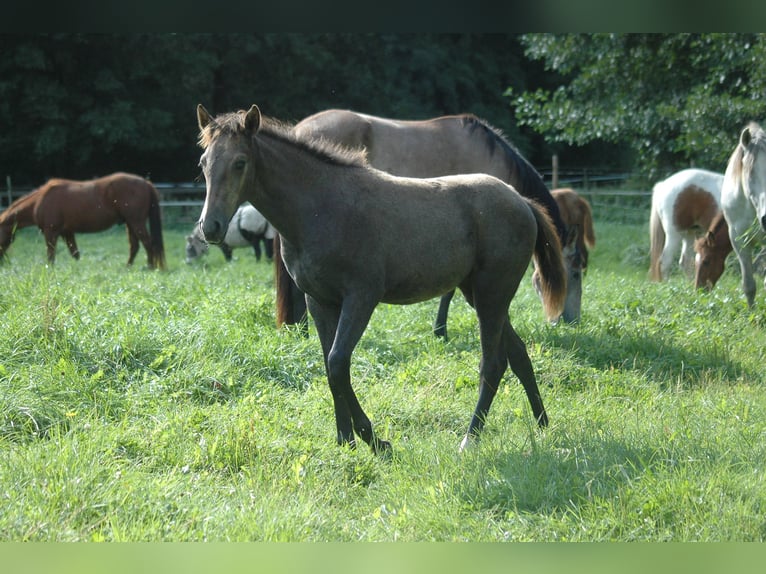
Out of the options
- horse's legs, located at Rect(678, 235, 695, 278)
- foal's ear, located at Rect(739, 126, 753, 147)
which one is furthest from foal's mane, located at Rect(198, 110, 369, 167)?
horse's legs, located at Rect(678, 235, 695, 278)

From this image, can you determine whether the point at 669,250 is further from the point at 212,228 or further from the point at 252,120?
the point at 212,228

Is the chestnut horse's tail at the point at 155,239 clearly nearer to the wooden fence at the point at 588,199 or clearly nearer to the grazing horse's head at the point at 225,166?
the wooden fence at the point at 588,199

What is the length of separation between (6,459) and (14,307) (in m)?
3.08

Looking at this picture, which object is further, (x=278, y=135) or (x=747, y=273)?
(x=747, y=273)

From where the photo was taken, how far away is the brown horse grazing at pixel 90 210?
14.7 m

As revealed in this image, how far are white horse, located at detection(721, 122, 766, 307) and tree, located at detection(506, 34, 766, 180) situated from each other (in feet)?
14.5

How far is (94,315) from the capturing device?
6.81 m

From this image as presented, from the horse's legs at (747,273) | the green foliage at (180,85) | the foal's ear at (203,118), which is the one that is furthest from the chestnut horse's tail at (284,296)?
the green foliage at (180,85)

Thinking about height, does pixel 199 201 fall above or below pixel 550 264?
below

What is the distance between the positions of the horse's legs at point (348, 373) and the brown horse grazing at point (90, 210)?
10.9 metres

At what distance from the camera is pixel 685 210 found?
12305 mm

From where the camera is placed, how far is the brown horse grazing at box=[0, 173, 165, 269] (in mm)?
14742

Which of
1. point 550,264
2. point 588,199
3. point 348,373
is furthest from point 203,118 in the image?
point 588,199

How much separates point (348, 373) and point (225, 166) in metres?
1.37
